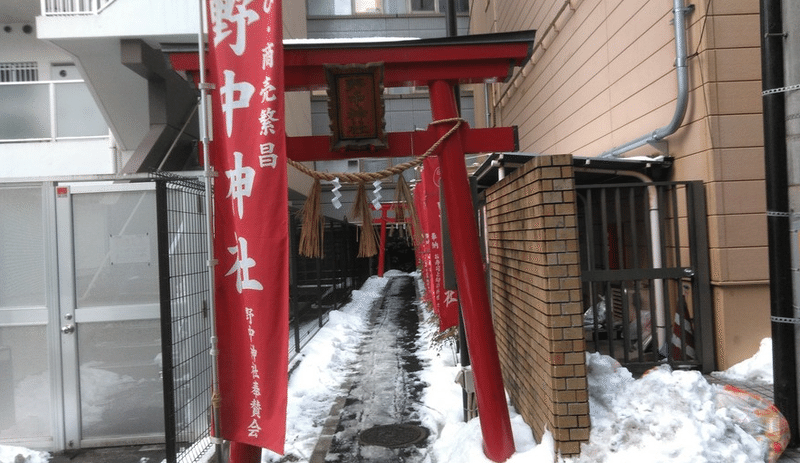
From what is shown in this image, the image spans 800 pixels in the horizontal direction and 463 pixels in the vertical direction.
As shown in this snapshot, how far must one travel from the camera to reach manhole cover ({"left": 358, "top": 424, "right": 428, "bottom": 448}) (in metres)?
5.74

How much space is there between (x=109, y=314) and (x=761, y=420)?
5.71 m

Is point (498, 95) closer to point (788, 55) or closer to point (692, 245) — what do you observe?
point (692, 245)

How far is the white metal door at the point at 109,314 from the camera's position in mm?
5656

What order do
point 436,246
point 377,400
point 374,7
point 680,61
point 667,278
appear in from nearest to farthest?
point 680,61 → point 667,278 → point 377,400 → point 436,246 → point 374,7

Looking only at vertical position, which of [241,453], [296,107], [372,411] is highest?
[296,107]

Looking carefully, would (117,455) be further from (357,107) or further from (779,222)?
(779,222)

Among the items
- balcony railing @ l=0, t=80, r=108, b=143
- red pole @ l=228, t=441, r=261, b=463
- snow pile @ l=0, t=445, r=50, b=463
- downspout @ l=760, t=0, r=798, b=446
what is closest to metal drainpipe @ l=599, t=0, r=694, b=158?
downspout @ l=760, t=0, r=798, b=446

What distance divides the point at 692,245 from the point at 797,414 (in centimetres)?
250

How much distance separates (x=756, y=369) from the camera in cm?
570

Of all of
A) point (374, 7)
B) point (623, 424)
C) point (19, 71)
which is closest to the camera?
point (623, 424)

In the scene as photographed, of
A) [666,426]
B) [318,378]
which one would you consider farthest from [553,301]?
[318,378]

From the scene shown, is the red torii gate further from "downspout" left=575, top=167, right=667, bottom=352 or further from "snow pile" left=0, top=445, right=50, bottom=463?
"snow pile" left=0, top=445, right=50, bottom=463

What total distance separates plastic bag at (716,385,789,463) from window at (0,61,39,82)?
47.1 feet

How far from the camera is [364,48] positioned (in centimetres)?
466
